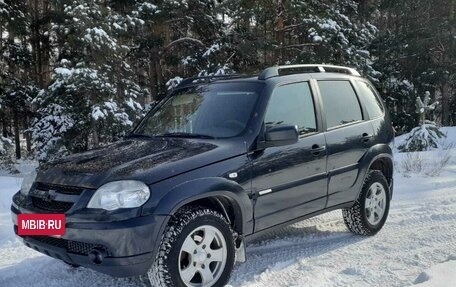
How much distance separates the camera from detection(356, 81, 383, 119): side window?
216 inches

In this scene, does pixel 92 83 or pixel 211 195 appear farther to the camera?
pixel 92 83

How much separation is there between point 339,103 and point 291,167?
123cm

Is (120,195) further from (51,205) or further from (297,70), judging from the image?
(297,70)

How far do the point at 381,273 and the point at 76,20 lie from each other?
1168 centimetres

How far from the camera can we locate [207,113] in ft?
14.5

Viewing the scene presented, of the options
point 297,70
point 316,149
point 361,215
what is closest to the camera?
point 316,149

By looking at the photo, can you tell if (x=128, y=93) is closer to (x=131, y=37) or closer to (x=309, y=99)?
(x=131, y=37)

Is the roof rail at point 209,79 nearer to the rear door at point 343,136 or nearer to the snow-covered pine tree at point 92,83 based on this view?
the rear door at point 343,136

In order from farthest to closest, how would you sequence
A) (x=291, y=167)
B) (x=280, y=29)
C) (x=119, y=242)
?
(x=280, y=29) → (x=291, y=167) → (x=119, y=242)

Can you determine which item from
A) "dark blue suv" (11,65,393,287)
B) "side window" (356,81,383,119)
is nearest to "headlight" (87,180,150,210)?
"dark blue suv" (11,65,393,287)

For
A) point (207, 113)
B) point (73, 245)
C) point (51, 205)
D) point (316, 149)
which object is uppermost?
point (207, 113)

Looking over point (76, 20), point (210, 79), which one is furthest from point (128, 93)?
point (210, 79)

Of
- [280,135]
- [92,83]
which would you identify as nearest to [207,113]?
[280,135]

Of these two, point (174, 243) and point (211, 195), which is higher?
point (211, 195)
